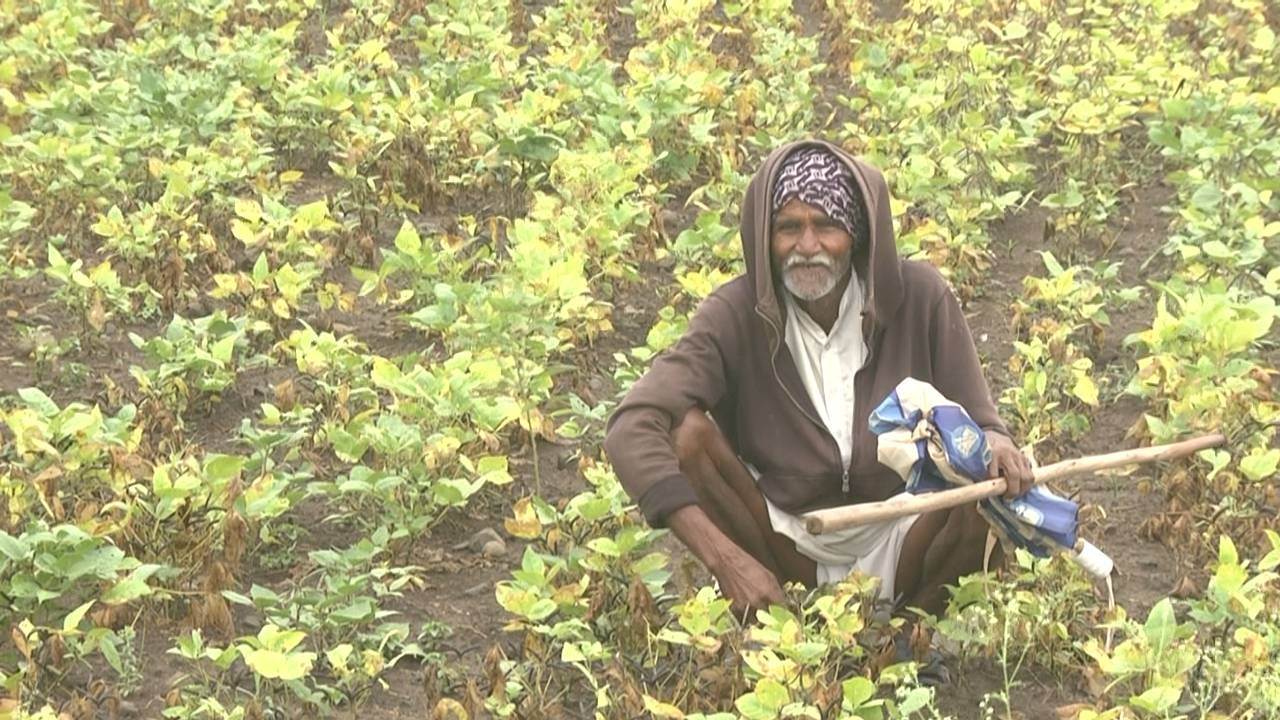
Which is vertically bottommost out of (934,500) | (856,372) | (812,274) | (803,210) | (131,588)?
(131,588)

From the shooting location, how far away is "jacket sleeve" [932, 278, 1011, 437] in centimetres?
459

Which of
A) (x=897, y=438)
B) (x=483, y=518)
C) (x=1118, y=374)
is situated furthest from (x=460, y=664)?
(x=1118, y=374)

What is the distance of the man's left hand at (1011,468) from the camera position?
165 inches

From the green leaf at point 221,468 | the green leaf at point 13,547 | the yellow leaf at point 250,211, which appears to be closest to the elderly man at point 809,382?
the green leaf at point 221,468

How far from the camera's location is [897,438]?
4.29 metres

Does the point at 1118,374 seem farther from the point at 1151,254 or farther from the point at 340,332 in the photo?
the point at 340,332

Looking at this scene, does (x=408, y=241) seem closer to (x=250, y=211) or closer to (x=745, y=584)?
(x=250, y=211)

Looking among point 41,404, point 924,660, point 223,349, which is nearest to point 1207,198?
point 924,660

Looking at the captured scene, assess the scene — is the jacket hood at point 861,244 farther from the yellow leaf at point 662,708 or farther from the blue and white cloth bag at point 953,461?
the yellow leaf at point 662,708

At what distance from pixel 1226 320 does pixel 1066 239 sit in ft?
6.48

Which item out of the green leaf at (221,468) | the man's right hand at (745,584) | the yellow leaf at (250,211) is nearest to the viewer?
the man's right hand at (745,584)

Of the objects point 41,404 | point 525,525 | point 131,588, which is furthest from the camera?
point 41,404

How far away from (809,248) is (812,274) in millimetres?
64

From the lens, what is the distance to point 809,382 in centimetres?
469
